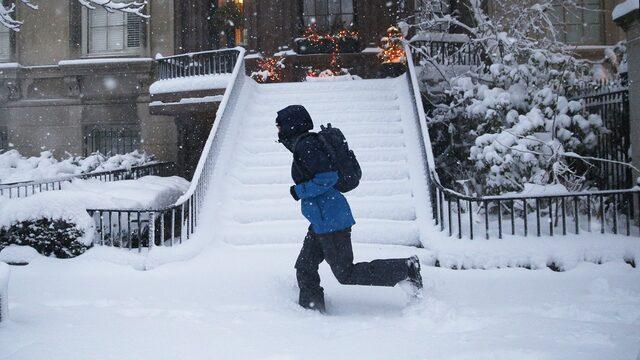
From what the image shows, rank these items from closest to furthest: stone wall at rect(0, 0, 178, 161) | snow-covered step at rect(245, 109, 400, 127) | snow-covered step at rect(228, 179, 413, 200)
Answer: snow-covered step at rect(228, 179, 413, 200), snow-covered step at rect(245, 109, 400, 127), stone wall at rect(0, 0, 178, 161)

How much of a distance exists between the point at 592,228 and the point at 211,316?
5049 millimetres

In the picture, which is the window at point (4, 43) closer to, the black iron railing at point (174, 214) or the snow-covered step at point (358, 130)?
the black iron railing at point (174, 214)

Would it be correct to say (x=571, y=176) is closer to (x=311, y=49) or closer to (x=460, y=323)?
(x=460, y=323)

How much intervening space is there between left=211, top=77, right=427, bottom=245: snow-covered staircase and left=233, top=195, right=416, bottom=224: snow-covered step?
0.01 metres

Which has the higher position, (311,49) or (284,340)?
(311,49)

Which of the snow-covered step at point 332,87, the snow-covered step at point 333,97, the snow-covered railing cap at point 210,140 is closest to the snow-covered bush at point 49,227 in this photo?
the snow-covered railing cap at point 210,140

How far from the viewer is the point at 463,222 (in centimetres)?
714

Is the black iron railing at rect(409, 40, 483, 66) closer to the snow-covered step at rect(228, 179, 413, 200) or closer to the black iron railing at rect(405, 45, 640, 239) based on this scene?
the black iron railing at rect(405, 45, 640, 239)

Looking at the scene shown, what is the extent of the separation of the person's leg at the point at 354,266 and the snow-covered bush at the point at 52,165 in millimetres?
9364

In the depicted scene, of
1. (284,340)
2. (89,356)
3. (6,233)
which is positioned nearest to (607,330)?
(284,340)

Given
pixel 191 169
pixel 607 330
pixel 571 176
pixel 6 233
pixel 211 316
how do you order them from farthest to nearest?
pixel 191 169, pixel 571 176, pixel 6 233, pixel 211 316, pixel 607 330


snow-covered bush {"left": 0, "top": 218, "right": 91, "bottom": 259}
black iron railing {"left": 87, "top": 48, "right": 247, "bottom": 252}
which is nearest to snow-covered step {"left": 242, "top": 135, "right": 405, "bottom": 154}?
black iron railing {"left": 87, "top": 48, "right": 247, "bottom": 252}

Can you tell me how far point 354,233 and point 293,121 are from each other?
3.27 m

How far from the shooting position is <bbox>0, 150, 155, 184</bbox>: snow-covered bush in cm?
1206
